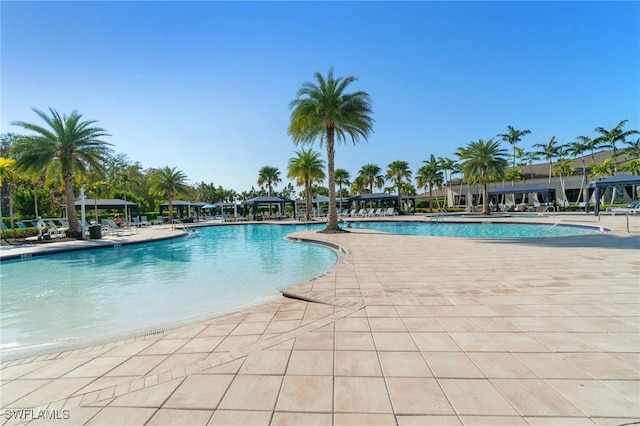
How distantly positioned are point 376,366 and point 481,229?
20.3m

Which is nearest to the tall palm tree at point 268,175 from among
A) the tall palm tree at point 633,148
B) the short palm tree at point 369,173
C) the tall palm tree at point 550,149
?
the short palm tree at point 369,173

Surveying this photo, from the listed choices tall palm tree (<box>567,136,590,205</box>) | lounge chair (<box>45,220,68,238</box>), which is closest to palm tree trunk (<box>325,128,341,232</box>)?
lounge chair (<box>45,220,68,238</box>)

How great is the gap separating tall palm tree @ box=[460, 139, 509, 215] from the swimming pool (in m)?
25.7

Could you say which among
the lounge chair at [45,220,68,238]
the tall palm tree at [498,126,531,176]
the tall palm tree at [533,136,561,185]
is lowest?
the lounge chair at [45,220,68,238]

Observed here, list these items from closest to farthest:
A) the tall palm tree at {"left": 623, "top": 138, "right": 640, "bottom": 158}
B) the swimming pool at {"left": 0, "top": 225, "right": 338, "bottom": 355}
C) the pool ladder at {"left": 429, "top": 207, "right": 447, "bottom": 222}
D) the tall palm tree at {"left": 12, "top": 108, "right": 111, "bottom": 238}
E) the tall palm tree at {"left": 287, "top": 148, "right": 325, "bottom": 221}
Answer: the swimming pool at {"left": 0, "top": 225, "right": 338, "bottom": 355}
the tall palm tree at {"left": 12, "top": 108, "right": 111, "bottom": 238}
the pool ladder at {"left": 429, "top": 207, "right": 447, "bottom": 222}
the tall palm tree at {"left": 287, "top": 148, "right": 325, "bottom": 221}
the tall palm tree at {"left": 623, "top": 138, "right": 640, "bottom": 158}

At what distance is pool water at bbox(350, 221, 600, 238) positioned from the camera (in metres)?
16.8

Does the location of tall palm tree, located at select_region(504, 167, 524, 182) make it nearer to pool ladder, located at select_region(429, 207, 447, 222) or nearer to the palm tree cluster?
the palm tree cluster

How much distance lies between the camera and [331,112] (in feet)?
54.9

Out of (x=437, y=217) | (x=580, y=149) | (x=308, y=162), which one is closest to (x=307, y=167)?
(x=308, y=162)

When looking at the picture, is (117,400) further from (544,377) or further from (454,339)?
(544,377)

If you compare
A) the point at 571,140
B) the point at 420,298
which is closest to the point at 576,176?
the point at 571,140

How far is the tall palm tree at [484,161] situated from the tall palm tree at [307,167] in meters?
15.4

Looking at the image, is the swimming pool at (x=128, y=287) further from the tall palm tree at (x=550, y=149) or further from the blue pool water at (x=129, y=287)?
the tall palm tree at (x=550, y=149)

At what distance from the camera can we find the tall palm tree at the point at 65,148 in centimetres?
1677
